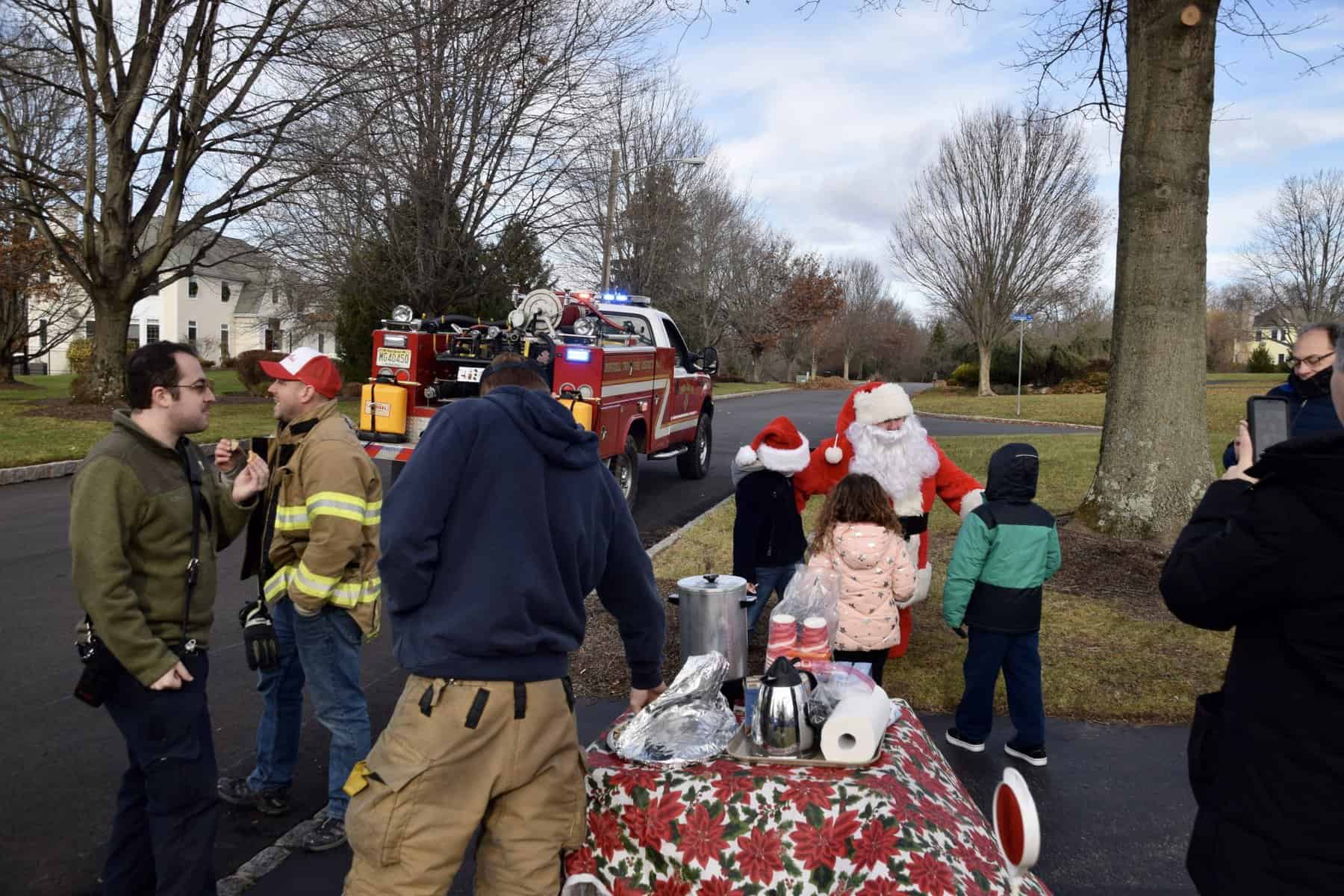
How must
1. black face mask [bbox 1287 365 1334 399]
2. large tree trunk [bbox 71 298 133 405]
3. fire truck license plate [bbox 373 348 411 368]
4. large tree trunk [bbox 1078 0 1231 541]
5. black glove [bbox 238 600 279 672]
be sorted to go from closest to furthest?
black glove [bbox 238 600 279 672]
black face mask [bbox 1287 365 1334 399]
large tree trunk [bbox 1078 0 1231 541]
fire truck license plate [bbox 373 348 411 368]
large tree trunk [bbox 71 298 133 405]

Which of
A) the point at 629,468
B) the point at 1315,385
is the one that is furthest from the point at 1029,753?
the point at 629,468

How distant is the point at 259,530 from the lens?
427cm

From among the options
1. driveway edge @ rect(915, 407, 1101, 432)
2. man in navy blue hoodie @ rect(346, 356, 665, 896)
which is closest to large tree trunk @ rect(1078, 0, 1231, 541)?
man in navy blue hoodie @ rect(346, 356, 665, 896)

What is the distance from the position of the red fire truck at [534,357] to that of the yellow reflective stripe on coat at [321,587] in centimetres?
539

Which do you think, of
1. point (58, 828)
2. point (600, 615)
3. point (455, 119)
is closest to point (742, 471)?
point (600, 615)

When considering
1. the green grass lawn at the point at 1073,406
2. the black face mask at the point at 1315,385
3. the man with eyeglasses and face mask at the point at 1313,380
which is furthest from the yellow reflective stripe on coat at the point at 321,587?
the green grass lawn at the point at 1073,406

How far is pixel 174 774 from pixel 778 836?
1.88 metres

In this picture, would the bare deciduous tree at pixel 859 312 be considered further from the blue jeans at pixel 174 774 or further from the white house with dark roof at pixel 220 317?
the blue jeans at pixel 174 774

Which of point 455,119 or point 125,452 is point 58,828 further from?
point 455,119

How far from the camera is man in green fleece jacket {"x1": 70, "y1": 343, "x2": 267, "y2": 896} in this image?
9.90ft

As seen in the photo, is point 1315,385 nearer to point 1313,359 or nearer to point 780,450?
point 1313,359

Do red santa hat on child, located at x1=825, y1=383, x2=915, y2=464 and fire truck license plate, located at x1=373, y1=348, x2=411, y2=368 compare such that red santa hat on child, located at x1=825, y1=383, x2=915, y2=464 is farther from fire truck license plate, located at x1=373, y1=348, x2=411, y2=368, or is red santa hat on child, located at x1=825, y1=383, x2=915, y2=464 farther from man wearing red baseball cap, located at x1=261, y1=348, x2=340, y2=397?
fire truck license plate, located at x1=373, y1=348, x2=411, y2=368

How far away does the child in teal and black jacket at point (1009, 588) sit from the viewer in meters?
4.72

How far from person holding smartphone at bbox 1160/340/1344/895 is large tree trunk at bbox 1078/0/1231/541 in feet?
23.7
